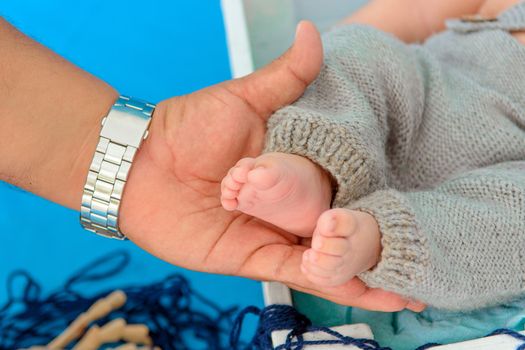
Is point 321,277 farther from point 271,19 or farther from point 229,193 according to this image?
point 271,19

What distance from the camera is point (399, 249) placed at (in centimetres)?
57

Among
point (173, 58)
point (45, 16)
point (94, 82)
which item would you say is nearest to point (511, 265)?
point (94, 82)

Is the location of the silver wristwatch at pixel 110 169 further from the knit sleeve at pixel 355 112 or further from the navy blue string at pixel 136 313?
the navy blue string at pixel 136 313

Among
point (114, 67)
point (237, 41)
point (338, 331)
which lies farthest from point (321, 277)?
point (114, 67)

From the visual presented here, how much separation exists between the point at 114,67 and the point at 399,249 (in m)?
0.97

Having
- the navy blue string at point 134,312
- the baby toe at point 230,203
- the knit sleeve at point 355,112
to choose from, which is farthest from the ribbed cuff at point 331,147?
the navy blue string at point 134,312

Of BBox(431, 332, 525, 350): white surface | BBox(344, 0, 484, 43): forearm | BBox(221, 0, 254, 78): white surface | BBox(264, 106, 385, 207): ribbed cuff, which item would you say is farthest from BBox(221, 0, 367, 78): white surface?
BBox(431, 332, 525, 350): white surface

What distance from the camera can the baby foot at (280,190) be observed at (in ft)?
1.73

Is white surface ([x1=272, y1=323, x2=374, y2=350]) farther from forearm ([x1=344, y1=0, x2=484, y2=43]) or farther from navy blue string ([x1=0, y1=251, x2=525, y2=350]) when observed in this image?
forearm ([x1=344, y1=0, x2=484, y2=43])

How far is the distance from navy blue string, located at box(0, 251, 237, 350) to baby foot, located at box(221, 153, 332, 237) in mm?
534

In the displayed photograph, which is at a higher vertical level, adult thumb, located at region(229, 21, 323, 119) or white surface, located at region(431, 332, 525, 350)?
adult thumb, located at region(229, 21, 323, 119)

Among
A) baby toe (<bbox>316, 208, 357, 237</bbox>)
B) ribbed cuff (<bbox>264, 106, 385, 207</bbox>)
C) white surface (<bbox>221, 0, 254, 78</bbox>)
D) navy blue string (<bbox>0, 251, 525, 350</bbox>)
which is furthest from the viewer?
navy blue string (<bbox>0, 251, 525, 350</bbox>)

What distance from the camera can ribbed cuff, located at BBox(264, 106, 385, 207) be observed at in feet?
2.02

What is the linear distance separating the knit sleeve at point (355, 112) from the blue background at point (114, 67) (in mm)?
555
